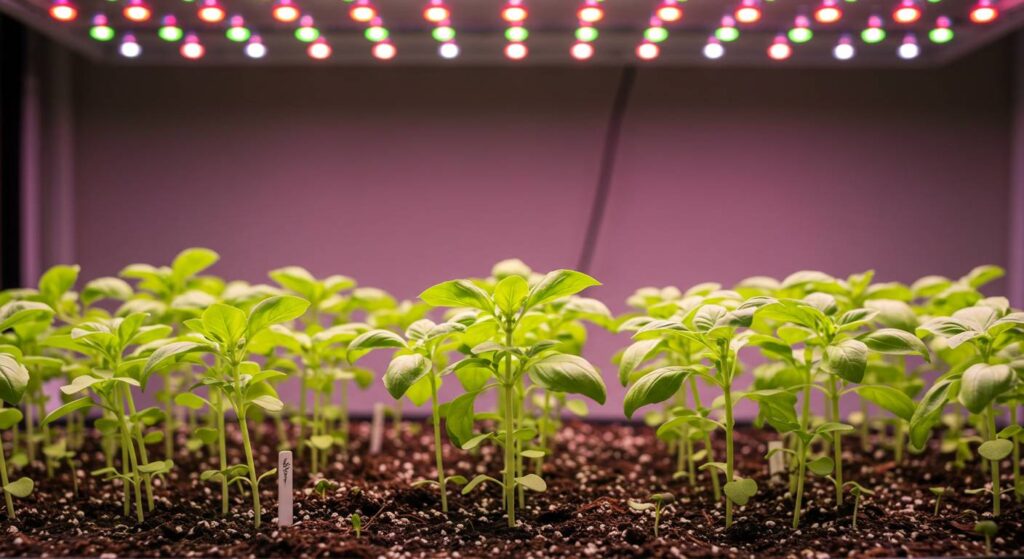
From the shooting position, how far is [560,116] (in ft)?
7.65

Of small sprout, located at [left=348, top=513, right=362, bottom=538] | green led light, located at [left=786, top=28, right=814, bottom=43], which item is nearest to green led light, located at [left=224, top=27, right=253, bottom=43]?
small sprout, located at [left=348, top=513, right=362, bottom=538]

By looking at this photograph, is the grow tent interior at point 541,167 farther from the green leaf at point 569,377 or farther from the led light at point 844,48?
the green leaf at point 569,377

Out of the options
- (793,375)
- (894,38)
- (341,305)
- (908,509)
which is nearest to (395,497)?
(341,305)

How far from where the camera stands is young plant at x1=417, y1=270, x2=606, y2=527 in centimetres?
123

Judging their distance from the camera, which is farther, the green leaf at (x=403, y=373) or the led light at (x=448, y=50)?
the led light at (x=448, y=50)

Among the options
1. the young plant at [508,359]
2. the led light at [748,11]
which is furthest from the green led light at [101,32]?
the led light at [748,11]

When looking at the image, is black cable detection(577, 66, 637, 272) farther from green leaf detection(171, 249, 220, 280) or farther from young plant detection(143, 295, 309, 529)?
young plant detection(143, 295, 309, 529)

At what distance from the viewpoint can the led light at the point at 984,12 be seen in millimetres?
1816

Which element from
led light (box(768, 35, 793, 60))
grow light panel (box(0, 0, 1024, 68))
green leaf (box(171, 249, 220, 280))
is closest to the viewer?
green leaf (box(171, 249, 220, 280))

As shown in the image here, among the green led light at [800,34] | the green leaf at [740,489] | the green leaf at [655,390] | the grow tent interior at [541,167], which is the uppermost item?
the green led light at [800,34]

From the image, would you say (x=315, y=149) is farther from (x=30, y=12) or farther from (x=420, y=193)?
(x=30, y=12)

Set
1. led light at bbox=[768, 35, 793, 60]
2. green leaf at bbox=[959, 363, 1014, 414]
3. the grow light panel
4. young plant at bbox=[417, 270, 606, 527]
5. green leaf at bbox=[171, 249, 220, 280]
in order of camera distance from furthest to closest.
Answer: led light at bbox=[768, 35, 793, 60] → the grow light panel → green leaf at bbox=[171, 249, 220, 280] → young plant at bbox=[417, 270, 606, 527] → green leaf at bbox=[959, 363, 1014, 414]

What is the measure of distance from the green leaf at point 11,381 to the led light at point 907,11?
2.01 metres

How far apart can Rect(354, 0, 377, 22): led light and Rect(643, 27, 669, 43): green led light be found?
27.0 inches
